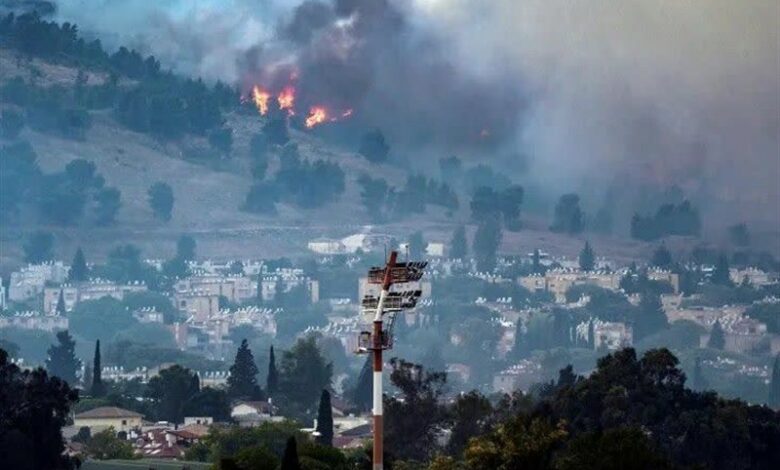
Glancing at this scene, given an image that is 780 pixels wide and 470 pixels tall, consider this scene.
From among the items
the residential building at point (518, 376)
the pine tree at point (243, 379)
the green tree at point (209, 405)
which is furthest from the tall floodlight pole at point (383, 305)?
the residential building at point (518, 376)

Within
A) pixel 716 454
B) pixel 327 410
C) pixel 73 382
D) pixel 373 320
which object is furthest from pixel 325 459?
pixel 73 382

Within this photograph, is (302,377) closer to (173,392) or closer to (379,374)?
(173,392)

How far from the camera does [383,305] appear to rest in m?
44.5

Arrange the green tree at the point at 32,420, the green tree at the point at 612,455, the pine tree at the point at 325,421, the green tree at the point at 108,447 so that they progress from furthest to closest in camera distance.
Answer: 1. the green tree at the point at 108,447
2. the pine tree at the point at 325,421
3. the green tree at the point at 32,420
4. the green tree at the point at 612,455

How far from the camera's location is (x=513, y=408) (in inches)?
3583

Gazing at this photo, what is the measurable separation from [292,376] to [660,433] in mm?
64271

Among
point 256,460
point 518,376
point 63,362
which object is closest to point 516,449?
point 256,460

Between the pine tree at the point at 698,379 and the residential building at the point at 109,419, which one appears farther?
the pine tree at the point at 698,379

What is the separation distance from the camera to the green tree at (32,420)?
78.0 m

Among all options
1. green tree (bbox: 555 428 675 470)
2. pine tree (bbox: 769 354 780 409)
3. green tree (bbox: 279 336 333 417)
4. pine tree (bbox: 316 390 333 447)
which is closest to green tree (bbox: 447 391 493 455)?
pine tree (bbox: 316 390 333 447)

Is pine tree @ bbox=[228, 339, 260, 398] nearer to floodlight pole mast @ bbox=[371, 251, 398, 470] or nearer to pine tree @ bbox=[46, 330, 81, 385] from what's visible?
pine tree @ bbox=[46, 330, 81, 385]

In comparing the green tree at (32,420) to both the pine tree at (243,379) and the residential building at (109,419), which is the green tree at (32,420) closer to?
the residential building at (109,419)

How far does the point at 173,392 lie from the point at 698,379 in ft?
179

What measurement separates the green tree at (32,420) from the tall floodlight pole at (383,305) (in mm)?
32258
